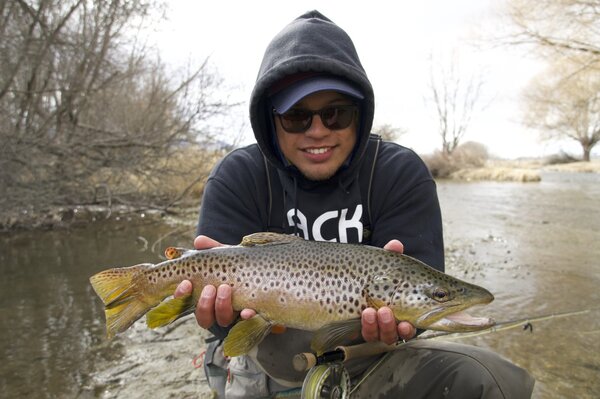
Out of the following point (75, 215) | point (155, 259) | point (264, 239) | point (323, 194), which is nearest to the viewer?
point (264, 239)

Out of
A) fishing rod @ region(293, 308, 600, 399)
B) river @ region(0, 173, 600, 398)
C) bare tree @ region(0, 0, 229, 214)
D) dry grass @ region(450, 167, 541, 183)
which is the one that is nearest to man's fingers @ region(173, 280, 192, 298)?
fishing rod @ region(293, 308, 600, 399)

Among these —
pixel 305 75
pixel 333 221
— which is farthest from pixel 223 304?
pixel 305 75

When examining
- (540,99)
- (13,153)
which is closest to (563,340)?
(13,153)

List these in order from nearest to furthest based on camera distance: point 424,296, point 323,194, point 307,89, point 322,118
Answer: point 424,296 < point 307,89 < point 322,118 < point 323,194

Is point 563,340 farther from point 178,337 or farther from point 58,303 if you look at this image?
point 58,303

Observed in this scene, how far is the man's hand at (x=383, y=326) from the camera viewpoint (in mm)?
2117

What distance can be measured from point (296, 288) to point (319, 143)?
0.92m

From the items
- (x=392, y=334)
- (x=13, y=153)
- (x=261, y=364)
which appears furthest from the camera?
(x=13, y=153)

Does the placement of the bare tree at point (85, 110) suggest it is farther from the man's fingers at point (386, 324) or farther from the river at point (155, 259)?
the man's fingers at point (386, 324)

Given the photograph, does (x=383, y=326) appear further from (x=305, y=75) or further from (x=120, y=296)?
(x=305, y=75)

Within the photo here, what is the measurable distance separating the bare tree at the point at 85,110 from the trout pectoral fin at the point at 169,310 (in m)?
7.57

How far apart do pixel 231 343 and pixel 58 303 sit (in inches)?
153

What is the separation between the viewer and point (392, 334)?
219 cm

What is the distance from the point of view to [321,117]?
2.69 m
